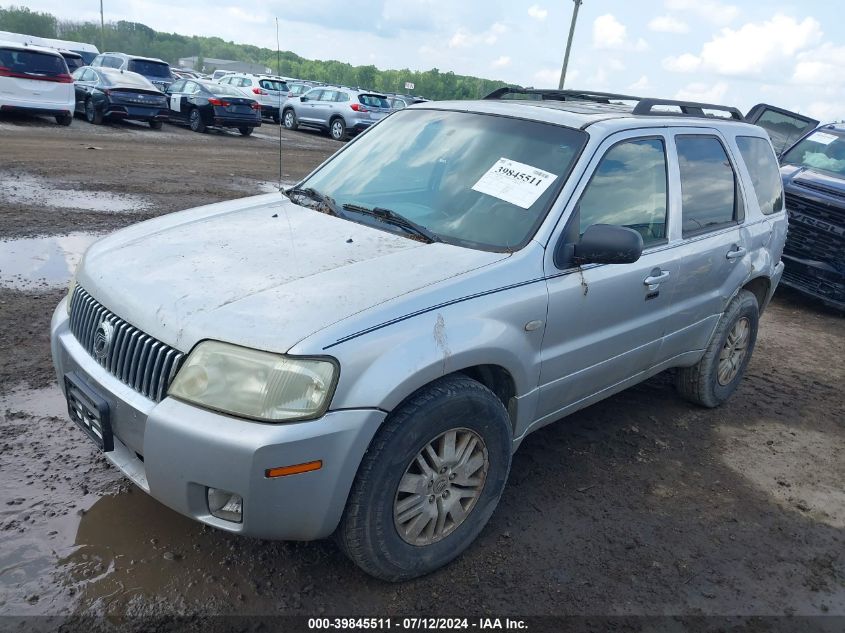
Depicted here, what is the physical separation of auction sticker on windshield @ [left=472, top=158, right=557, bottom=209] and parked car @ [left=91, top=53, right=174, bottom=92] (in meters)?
21.1

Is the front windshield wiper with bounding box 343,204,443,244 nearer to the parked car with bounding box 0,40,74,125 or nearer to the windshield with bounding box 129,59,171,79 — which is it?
the parked car with bounding box 0,40,74,125

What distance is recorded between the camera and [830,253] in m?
7.78

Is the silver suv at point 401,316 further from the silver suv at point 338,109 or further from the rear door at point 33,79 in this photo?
the silver suv at point 338,109

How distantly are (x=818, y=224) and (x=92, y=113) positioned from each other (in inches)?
674

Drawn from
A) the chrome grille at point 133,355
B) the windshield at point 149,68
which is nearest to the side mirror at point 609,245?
the chrome grille at point 133,355

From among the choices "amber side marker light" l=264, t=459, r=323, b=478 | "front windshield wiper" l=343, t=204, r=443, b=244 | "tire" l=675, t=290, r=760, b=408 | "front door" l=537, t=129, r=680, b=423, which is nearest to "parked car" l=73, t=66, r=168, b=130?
"front windshield wiper" l=343, t=204, r=443, b=244

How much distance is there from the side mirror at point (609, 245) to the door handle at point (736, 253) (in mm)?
1588

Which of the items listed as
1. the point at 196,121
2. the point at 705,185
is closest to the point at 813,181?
the point at 705,185

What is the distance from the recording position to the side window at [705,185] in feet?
13.1

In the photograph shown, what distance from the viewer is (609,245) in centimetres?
300

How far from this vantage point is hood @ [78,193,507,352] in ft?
8.00

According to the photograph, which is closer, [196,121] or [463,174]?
[463,174]

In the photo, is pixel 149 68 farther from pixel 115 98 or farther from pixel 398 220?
pixel 398 220

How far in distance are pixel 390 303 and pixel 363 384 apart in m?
0.33
